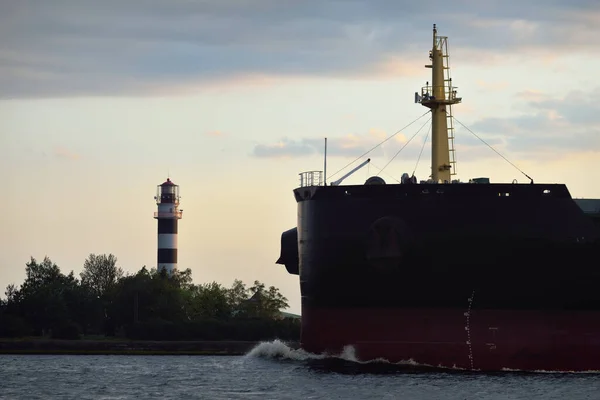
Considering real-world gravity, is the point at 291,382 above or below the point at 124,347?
below

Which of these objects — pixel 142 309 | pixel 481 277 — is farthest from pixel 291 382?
pixel 142 309

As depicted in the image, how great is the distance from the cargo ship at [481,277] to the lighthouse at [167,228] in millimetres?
50891

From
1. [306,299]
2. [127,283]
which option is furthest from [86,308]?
[306,299]

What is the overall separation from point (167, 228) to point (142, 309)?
1364 cm

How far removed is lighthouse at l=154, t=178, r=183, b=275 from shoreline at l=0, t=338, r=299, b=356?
20.4 metres

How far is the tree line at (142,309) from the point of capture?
8306cm

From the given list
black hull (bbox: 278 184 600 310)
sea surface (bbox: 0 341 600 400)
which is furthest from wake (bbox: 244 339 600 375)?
black hull (bbox: 278 184 600 310)

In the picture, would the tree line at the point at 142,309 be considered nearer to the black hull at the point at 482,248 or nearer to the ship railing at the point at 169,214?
the ship railing at the point at 169,214

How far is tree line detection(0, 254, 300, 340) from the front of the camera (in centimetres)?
8306

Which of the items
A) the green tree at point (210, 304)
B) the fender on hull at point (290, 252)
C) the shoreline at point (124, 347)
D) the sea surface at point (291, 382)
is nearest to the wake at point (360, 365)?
the sea surface at point (291, 382)

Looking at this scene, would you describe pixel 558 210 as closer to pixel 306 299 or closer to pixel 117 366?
pixel 306 299

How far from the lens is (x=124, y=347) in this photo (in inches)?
3081

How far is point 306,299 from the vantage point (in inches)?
2098

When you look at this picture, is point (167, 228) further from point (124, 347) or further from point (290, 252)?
point (290, 252)
